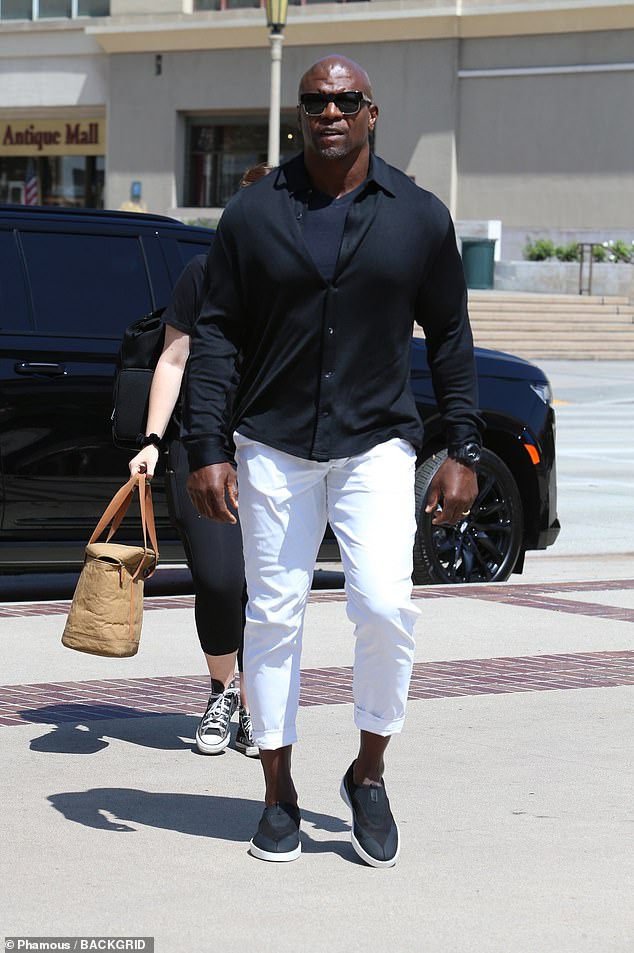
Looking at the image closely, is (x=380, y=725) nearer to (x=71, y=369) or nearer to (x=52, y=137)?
(x=71, y=369)

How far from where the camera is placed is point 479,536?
9430 mm

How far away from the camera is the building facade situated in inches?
1628

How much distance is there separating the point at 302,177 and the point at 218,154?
42.5 metres

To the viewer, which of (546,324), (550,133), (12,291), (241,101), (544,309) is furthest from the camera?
(241,101)

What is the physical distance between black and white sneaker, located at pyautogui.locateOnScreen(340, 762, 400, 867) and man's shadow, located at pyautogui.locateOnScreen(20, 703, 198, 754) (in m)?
1.25

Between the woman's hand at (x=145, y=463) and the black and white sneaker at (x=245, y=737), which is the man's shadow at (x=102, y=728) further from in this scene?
the woman's hand at (x=145, y=463)

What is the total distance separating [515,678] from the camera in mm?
6934

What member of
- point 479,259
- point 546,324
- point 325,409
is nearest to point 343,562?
point 325,409

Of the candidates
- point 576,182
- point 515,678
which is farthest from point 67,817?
point 576,182

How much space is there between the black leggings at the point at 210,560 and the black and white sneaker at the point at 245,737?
10.1 inches

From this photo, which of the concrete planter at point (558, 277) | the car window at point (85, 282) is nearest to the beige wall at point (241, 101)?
the concrete planter at point (558, 277)

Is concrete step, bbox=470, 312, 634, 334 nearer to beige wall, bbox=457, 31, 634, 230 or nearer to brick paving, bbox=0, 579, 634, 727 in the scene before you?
beige wall, bbox=457, 31, 634, 230

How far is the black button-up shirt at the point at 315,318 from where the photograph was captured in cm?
449

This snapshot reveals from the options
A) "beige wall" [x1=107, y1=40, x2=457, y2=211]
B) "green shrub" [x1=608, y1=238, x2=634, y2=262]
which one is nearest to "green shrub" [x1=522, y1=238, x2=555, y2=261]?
"green shrub" [x1=608, y1=238, x2=634, y2=262]
